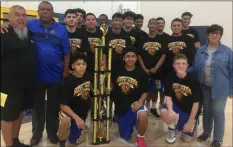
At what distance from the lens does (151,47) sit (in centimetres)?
329

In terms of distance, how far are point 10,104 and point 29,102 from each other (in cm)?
27

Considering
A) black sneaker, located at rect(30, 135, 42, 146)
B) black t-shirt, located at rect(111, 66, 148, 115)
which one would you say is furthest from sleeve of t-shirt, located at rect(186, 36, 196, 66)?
black sneaker, located at rect(30, 135, 42, 146)

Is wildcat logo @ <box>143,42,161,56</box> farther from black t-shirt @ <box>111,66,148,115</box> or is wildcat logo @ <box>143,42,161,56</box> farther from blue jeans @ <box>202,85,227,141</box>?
blue jeans @ <box>202,85,227,141</box>

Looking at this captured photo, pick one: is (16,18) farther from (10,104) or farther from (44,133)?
(44,133)

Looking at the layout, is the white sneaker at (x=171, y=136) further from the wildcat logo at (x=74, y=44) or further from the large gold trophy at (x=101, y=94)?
the wildcat logo at (x=74, y=44)

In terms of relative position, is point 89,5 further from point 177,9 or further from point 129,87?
point 129,87

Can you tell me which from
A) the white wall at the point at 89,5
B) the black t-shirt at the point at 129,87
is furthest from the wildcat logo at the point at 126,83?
the white wall at the point at 89,5

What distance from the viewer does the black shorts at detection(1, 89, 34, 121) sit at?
2.01m

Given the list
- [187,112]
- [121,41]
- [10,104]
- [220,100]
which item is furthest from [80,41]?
[220,100]

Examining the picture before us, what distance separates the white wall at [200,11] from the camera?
6.80m

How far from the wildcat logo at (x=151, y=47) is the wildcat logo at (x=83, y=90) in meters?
1.07

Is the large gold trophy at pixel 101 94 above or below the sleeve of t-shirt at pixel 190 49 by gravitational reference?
below

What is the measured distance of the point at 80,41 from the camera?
2865mm

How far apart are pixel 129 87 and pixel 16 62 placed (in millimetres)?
1321
